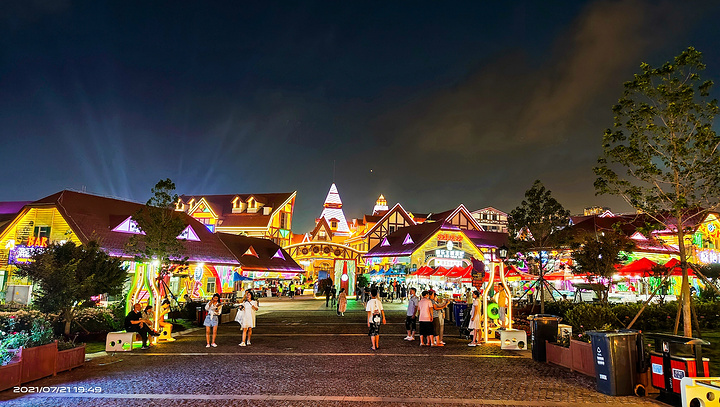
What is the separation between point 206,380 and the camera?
9570 millimetres

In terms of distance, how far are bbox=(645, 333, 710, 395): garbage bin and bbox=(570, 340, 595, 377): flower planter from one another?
1727mm

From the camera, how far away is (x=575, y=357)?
34.1ft

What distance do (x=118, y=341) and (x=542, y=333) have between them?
→ 475 inches

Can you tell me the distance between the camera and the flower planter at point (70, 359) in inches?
409

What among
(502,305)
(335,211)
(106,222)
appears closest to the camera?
(502,305)

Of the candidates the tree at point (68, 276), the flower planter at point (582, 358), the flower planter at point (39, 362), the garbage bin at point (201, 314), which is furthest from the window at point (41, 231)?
the flower planter at point (582, 358)

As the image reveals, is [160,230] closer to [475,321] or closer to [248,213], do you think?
[475,321]

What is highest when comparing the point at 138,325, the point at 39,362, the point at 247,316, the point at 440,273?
the point at 440,273

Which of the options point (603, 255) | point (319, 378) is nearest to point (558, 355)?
point (319, 378)

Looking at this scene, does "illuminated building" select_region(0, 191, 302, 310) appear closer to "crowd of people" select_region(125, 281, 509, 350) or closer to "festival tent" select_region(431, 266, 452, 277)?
"crowd of people" select_region(125, 281, 509, 350)

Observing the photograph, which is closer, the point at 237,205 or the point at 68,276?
the point at 68,276

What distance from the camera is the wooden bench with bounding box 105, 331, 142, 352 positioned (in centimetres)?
1358

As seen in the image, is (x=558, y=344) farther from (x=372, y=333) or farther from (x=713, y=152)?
(x=713, y=152)

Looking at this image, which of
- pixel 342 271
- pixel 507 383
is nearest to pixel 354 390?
pixel 507 383
